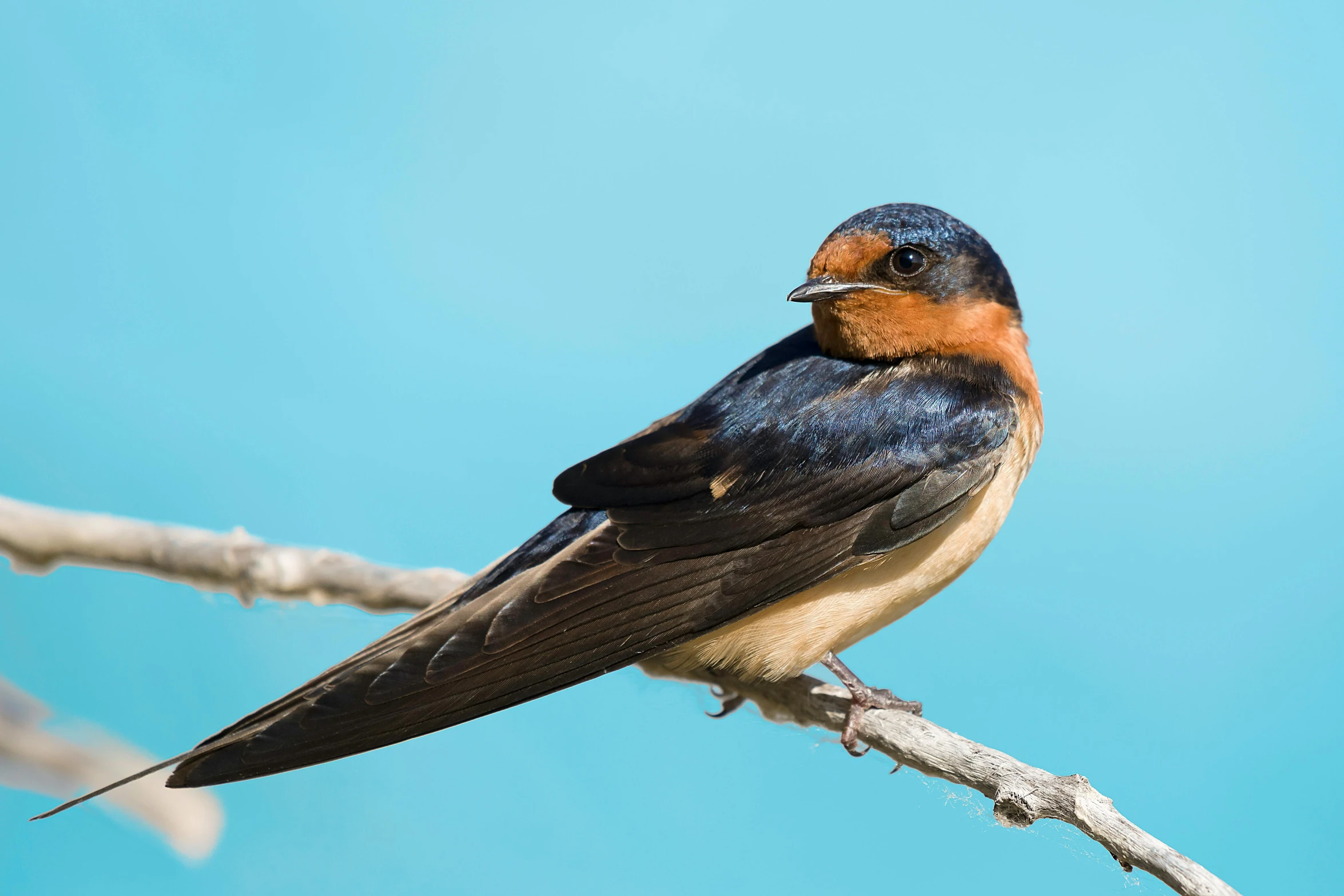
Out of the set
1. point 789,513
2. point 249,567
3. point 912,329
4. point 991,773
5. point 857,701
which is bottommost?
point 991,773

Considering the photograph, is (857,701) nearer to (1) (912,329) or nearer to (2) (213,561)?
(1) (912,329)

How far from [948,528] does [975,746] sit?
252mm

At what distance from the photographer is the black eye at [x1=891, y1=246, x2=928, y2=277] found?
132cm

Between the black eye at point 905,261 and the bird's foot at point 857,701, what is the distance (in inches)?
19.1

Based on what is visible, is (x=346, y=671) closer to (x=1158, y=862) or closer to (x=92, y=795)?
(x=92, y=795)

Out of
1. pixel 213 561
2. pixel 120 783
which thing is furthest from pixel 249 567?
pixel 120 783

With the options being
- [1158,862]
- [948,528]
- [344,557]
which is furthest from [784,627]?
[344,557]

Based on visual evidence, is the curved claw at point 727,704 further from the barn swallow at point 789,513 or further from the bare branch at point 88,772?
the bare branch at point 88,772

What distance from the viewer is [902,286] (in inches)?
52.3

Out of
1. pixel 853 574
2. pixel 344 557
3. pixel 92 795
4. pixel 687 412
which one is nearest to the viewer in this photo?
pixel 92 795

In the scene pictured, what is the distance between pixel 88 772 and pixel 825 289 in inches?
50.4

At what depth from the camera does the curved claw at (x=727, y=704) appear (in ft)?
5.45

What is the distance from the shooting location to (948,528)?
1.36 metres

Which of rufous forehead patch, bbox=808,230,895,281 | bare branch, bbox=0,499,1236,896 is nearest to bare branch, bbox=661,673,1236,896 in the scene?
bare branch, bbox=0,499,1236,896
